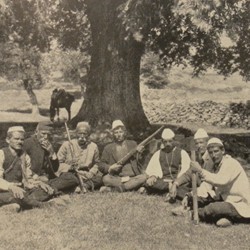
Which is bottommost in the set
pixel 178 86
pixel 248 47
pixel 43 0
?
pixel 178 86

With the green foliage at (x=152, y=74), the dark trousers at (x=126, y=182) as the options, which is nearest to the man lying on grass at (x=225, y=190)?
the dark trousers at (x=126, y=182)

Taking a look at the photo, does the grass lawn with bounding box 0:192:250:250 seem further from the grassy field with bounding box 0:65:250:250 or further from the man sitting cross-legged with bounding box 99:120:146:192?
the man sitting cross-legged with bounding box 99:120:146:192

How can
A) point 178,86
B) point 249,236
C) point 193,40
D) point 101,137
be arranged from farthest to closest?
point 178,86 → point 193,40 → point 101,137 → point 249,236

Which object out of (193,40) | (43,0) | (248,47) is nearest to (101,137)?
(43,0)

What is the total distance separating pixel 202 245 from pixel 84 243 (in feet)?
5.14

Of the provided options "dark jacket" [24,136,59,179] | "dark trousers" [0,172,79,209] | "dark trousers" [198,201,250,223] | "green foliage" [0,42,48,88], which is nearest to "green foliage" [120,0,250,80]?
"dark jacket" [24,136,59,179]

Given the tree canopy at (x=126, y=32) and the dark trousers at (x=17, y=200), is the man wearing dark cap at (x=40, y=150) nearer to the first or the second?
the dark trousers at (x=17, y=200)

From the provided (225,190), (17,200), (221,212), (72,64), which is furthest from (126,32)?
(72,64)

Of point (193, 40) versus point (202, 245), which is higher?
point (193, 40)

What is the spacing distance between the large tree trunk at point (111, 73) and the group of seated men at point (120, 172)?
6964mm

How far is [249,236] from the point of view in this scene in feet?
24.6

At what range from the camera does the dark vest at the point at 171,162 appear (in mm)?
10289

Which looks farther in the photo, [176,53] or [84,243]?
[176,53]

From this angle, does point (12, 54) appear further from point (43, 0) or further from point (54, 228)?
point (54, 228)
